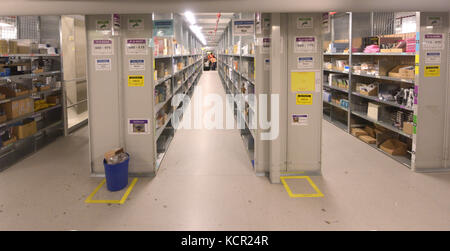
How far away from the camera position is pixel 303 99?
4953 millimetres

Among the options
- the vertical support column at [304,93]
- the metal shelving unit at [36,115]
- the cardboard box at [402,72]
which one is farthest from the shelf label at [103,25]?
the cardboard box at [402,72]

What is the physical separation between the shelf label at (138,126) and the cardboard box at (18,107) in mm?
2531

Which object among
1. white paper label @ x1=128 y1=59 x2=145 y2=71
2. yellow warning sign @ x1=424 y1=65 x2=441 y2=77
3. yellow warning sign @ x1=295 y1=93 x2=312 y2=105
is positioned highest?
white paper label @ x1=128 y1=59 x2=145 y2=71

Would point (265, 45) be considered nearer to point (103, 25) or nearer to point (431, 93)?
point (103, 25)

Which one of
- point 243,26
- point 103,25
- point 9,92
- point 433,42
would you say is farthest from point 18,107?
point 433,42

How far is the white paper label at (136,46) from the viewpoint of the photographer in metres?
4.75

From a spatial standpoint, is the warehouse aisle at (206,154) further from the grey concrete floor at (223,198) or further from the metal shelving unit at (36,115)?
the metal shelving unit at (36,115)

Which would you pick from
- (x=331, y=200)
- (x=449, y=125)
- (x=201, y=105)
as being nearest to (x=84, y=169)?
(x=331, y=200)

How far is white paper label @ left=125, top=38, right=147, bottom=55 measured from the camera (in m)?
4.75

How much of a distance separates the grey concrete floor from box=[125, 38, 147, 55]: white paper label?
1.78 m

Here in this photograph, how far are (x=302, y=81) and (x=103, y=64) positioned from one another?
277 centimetres

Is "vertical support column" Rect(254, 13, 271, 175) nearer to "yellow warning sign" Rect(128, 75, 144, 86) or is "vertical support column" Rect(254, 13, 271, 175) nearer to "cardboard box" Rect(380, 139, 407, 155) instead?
"yellow warning sign" Rect(128, 75, 144, 86)

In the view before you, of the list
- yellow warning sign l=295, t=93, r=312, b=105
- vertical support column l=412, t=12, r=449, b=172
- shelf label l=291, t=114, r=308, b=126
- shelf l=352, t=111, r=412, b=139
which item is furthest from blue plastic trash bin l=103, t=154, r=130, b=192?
shelf l=352, t=111, r=412, b=139

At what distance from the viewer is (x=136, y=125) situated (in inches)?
196
